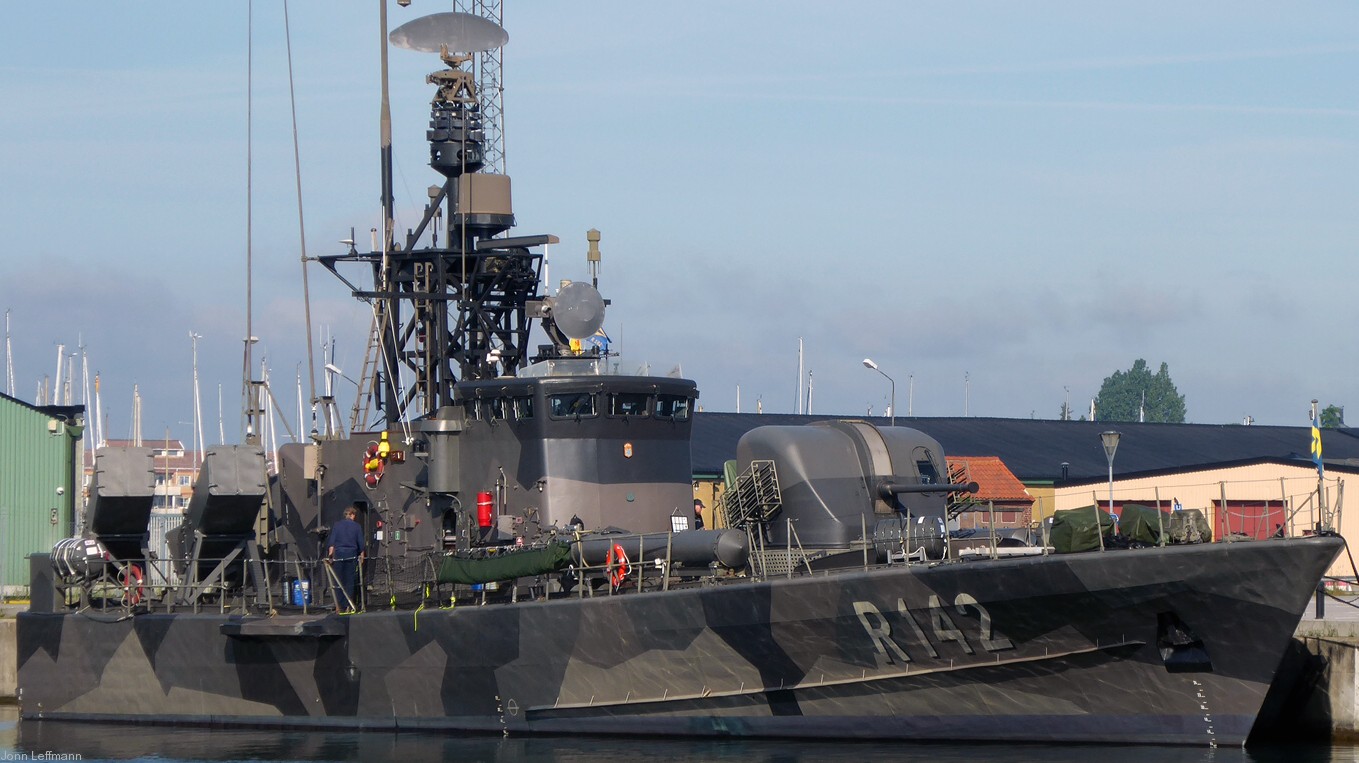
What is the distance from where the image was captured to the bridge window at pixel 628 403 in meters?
21.6

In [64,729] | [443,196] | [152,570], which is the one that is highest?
[443,196]

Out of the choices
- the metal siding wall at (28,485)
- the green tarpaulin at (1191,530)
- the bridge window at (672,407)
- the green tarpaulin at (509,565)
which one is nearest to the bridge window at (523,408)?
the bridge window at (672,407)

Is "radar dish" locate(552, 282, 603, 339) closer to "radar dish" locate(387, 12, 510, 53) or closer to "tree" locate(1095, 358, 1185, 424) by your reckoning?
"radar dish" locate(387, 12, 510, 53)

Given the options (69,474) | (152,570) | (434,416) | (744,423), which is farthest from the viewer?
(744,423)

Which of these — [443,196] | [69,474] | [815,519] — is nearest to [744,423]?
[69,474]

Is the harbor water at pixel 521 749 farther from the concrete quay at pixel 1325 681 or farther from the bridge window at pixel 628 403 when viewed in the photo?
the bridge window at pixel 628 403

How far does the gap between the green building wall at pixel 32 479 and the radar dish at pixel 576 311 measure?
15.2 m

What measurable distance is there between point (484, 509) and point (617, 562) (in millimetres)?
2967

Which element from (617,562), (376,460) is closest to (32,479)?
(376,460)

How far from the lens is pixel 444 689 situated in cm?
2086

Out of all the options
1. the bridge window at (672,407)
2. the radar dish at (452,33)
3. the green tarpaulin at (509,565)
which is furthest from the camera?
the radar dish at (452,33)

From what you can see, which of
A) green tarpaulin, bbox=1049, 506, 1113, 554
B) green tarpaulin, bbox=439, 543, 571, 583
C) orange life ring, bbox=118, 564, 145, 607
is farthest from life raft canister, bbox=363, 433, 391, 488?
green tarpaulin, bbox=1049, 506, 1113, 554

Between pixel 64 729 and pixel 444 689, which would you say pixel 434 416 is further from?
pixel 64 729

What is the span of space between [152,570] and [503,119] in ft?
28.6
